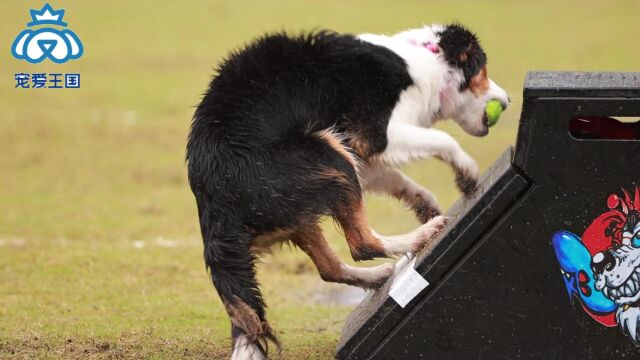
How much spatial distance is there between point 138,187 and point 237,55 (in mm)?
6322

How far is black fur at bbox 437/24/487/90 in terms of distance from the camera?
5406 millimetres

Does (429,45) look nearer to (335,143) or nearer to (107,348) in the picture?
→ (335,143)

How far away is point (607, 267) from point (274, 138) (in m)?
1.61

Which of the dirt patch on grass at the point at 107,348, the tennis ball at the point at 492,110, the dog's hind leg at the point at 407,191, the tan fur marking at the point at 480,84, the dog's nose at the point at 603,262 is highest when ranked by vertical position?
the tan fur marking at the point at 480,84

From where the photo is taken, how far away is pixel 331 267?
5188mm

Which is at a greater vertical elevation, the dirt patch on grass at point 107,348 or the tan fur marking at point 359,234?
the tan fur marking at point 359,234

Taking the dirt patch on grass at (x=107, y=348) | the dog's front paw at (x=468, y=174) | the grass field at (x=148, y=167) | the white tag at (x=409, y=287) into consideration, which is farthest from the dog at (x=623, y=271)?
the dirt patch on grass at (x=107, y=348)

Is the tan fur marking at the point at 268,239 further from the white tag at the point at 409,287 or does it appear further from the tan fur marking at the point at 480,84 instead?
the tan fur marking at the point at 480,84

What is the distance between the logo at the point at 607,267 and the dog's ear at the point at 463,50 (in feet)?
5.08

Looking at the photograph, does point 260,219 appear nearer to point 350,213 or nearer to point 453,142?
point 350,213

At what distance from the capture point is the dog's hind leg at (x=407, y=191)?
5.62 metres

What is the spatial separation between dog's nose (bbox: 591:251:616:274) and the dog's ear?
1594 millimetres

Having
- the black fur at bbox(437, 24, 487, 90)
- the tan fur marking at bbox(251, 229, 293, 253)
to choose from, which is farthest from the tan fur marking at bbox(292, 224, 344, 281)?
the black fur at bbox(437, 24, 487, 90)

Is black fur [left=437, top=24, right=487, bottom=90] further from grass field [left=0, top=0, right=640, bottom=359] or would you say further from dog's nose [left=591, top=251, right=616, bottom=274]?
grass field [left=0, top=0, right=640, bottom=359]
